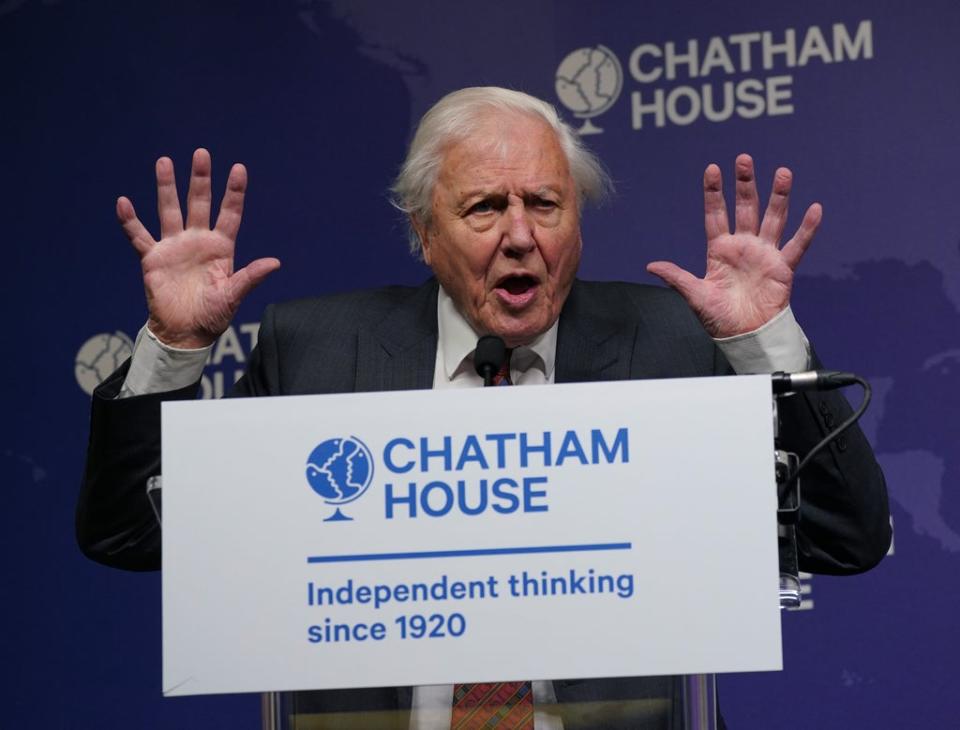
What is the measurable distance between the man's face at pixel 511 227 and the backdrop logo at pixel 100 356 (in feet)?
4.12

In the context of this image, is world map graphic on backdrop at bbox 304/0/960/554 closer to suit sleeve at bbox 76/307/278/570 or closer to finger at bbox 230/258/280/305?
finger at bbox 230/258/280/305

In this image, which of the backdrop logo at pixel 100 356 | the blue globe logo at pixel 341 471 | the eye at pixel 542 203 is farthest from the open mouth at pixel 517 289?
the backdrop logo at pixel 100 356

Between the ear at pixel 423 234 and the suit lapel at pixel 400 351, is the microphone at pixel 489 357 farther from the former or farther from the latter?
the ear at pixel 423 234

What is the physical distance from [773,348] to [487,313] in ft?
1.61

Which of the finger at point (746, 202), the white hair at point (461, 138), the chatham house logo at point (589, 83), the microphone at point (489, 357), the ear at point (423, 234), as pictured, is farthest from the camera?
the chatham house logo at point (589, 83)

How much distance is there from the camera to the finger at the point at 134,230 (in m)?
2.12

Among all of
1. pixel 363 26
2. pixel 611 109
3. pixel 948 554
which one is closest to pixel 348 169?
pixel 363 26

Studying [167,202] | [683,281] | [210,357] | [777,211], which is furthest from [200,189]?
[210,357]

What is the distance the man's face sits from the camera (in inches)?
89.6

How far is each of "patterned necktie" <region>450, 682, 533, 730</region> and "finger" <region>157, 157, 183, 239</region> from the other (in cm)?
83

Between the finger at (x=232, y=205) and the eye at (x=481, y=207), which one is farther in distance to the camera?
the eye at (x=481, y=207)

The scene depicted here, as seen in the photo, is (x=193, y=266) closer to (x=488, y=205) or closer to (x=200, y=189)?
(x=200, y=189)

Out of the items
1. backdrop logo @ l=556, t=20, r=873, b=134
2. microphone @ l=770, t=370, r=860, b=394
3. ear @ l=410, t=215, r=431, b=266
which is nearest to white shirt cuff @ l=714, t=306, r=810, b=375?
microphone @ l=770, t=370, r=860, b=394

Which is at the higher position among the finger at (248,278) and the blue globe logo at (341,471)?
the finger at (248,278)
